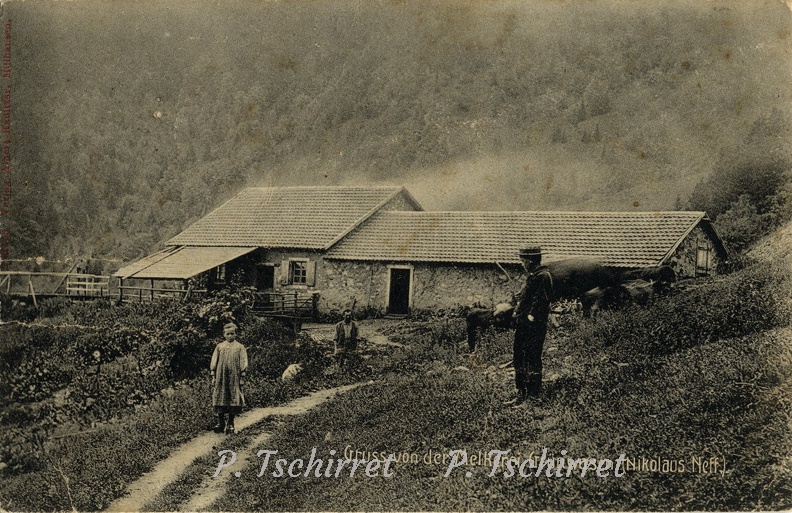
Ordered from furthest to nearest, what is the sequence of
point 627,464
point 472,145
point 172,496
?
1. point 472,145
2. point 172,496
3. point 627,464

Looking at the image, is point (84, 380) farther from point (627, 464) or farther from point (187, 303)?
point (627, 464)

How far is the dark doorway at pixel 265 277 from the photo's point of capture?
675 cm

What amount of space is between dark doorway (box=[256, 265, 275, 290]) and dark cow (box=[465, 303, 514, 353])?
2.56 m

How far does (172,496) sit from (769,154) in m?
7.25

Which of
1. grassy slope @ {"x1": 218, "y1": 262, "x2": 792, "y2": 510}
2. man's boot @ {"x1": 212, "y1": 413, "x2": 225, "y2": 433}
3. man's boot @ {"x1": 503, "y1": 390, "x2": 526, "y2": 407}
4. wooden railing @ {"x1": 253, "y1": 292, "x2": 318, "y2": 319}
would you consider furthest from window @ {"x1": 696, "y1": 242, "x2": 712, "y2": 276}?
man's boot @ {"x1": 212, "y1": 413, "x2": 225, "y2": 433}

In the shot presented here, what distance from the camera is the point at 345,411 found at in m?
5.66

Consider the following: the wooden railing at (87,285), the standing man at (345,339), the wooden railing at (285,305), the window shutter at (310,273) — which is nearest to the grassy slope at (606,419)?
the standing man at (345,339)

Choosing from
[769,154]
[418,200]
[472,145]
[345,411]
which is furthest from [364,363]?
[769,154]

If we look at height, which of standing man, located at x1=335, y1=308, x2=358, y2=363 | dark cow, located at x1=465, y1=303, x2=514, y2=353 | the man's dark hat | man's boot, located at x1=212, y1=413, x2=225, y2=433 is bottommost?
man's boot, located at x1=212, y1=413, x2=225, y2=433

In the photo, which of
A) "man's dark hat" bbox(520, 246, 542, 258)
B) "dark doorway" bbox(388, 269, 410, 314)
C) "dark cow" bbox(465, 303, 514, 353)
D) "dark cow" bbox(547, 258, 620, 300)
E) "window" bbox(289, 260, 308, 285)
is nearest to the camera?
"man's dark hat" bbox(520, 246, 542, 258)

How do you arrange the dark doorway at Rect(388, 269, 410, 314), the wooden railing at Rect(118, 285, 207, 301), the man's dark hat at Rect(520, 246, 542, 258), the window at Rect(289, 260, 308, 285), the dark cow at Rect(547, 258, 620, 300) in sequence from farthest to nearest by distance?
the window at Rect(289, 260, 308, 285), the wooden railing at Rect(118, 285, 207, 301), the dark doorway at Rect(388, 269, 410, 314), the dark cow at Rect(547, 258, 620, 300), the man's dark hat at Rect(520, 246, 542, 258)

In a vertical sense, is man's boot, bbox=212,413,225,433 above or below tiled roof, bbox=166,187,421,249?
below

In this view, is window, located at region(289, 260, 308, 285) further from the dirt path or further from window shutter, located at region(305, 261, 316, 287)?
the dirt path

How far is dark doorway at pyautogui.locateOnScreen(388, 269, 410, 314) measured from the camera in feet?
21.2
